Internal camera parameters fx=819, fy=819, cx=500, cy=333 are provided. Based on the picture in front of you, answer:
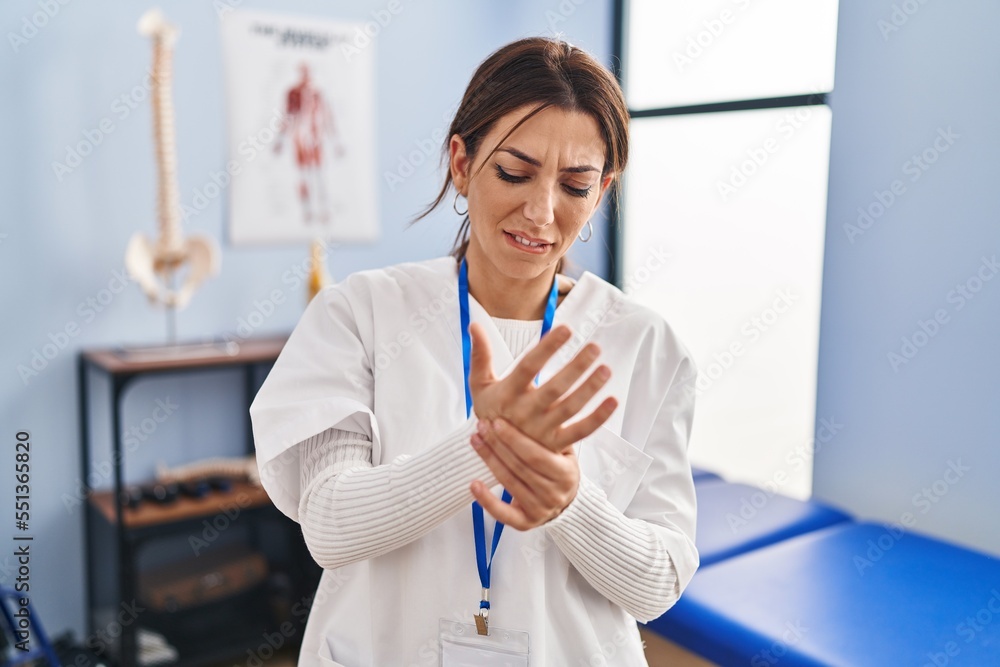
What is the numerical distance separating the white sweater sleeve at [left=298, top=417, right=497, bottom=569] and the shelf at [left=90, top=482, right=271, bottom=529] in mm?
1605

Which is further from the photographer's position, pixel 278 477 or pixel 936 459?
pixel 936 459

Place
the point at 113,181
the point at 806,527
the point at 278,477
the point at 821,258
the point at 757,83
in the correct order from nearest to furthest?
the point at 278,477 → the point at 806,527 → the point at 113,181 → the point at 821,258 → the point at 757,83

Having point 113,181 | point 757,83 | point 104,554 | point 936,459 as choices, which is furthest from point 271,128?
point 936,459

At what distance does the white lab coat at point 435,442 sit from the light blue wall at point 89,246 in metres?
1.77

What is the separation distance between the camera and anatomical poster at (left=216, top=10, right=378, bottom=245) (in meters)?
2.79

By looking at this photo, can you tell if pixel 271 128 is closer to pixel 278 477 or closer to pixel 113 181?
pixel 113 181

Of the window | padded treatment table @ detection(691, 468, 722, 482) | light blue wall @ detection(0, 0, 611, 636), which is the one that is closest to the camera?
light blue wall @ detection(0, 0, 611, 636)

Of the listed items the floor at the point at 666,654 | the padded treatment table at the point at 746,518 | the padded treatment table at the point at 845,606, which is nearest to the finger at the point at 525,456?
the padded treatment table at the point at 845,606

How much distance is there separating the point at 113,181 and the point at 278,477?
6.17 ft

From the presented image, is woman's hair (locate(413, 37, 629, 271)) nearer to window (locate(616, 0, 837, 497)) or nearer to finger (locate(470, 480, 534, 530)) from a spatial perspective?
finger (locate(470, 480, 534, 530))

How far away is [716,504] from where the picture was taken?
2457mm

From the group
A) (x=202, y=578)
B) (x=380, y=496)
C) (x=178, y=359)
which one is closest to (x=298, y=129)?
(x=178, y=359)

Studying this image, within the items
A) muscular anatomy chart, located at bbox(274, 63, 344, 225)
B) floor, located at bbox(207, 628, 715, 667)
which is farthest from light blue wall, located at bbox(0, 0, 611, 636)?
floor, located at bbox(207, 628, 715, 667)

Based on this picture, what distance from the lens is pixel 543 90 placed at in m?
1.06
